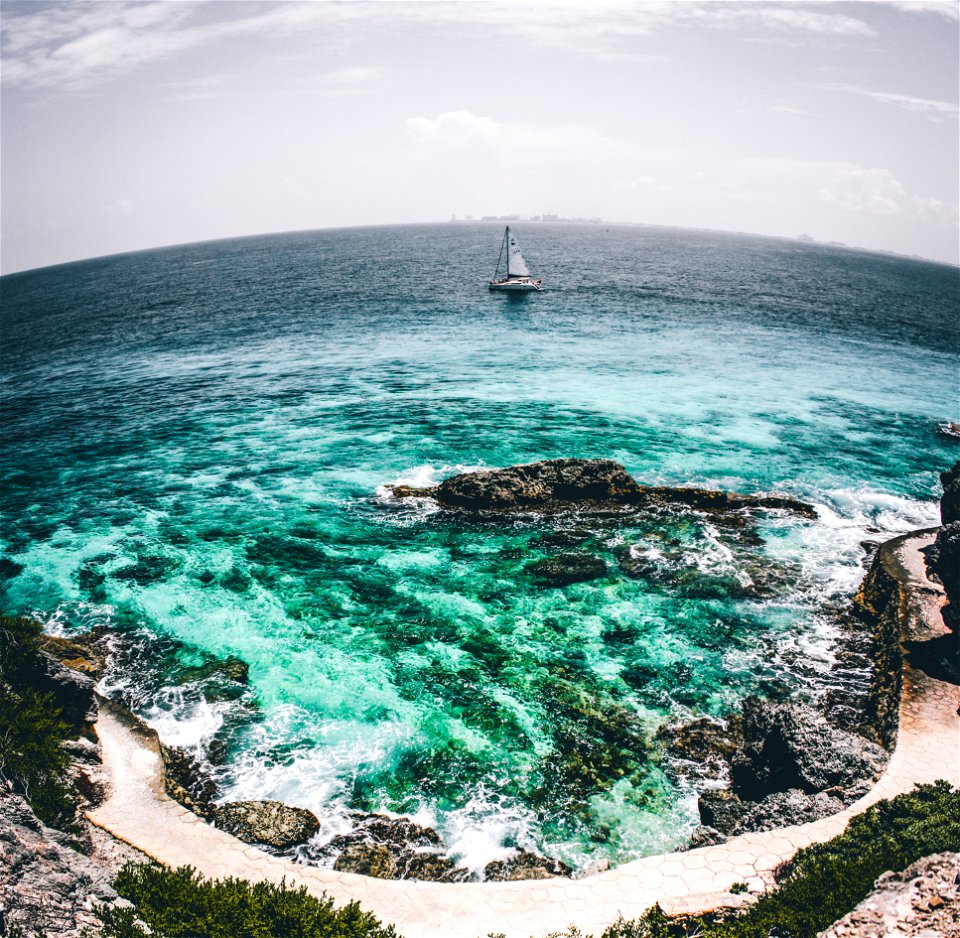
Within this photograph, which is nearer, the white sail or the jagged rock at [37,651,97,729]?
the jagged rock at [37,651,97,729]

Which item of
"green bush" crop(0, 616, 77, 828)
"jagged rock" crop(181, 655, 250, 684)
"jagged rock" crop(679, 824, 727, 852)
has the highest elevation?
"green bush" crop(0, 616, 77, 828)

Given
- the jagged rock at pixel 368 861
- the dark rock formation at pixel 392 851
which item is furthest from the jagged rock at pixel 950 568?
the jagged rock at pixel 368 861

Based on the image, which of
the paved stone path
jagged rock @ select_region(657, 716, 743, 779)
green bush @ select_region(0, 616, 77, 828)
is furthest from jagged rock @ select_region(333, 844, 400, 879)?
jagged rock @ select_region(657, 716, 743, 779)

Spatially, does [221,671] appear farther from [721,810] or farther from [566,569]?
[721,810]

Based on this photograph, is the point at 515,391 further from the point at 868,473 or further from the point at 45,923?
the point at 45,923

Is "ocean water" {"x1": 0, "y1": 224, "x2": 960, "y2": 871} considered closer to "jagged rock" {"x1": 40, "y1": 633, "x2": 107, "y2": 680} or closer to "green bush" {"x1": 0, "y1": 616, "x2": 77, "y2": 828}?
"jagged rock" {"x1": 40, "y1": 633, "x2": 107, "y2": 680}

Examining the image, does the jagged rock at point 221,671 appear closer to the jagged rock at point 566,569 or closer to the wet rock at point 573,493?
the jagged rock at point 566,569
